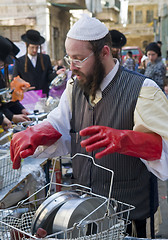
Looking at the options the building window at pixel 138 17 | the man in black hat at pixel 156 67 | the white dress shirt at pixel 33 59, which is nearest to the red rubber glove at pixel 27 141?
the white dress shirt at pixel 33 59

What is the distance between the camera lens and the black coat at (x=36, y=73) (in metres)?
5.10

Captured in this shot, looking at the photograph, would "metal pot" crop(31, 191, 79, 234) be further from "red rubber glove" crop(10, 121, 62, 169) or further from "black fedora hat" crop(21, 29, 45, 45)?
"black fedora hat" crop(21, 29, 45, 45)

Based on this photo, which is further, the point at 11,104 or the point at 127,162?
the point at 11,104

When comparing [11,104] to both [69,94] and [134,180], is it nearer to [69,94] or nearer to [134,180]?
[69,94]

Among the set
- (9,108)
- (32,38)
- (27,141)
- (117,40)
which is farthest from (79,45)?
(32,38)

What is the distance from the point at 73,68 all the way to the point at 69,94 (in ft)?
0.82

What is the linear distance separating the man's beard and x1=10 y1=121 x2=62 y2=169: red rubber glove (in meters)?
0.25

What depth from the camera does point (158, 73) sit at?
6.00 m

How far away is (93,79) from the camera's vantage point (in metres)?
1.52

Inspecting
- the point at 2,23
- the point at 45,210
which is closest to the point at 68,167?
the point at 45,210

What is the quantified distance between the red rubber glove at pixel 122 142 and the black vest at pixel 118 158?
25 cm

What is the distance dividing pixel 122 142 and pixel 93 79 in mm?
429

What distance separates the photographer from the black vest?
1.52 metres

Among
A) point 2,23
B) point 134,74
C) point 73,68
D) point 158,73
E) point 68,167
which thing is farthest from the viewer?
point 2,23
